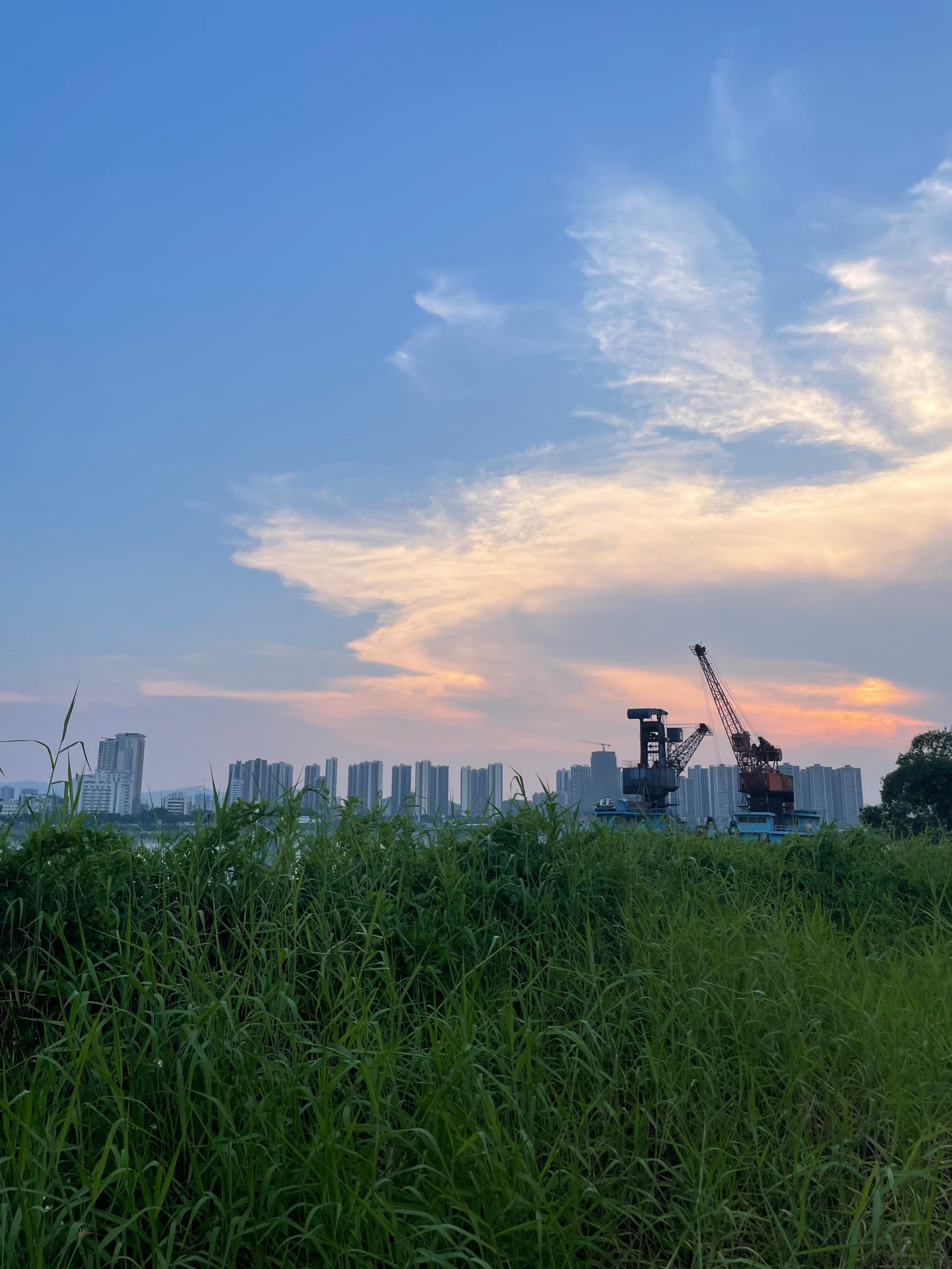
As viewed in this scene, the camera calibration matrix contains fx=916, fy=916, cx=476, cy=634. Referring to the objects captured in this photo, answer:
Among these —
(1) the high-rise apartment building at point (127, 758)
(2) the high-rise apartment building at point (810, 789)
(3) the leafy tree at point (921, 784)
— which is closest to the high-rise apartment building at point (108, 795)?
(1) the high-rise apartment building at point (127, 758)

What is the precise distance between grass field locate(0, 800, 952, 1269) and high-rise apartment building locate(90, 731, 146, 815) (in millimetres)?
1409

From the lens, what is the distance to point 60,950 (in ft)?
13.1

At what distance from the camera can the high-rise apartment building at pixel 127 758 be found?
584 centimetres

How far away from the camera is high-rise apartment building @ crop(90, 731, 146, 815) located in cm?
584

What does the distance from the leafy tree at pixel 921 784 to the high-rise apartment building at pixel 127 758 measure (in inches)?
1013

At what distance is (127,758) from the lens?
7035 millimetres

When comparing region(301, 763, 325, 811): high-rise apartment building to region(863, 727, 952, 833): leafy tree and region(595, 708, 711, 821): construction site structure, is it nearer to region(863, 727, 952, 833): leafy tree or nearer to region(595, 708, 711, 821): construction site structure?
region(863, 727, 952, 833): leafy tree

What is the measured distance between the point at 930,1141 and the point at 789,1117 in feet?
1.67

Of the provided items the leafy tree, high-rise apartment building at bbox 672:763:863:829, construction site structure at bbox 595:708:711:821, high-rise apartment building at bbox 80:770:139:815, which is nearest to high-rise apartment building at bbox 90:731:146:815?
high-rise apartment building at bbox 80:770:139:815

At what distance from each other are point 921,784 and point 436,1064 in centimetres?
3009

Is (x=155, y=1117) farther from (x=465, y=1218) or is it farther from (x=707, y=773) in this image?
(x=707, y=773)

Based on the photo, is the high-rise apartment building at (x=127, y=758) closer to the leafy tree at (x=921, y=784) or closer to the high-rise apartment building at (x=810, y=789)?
the leafy tree at (x=921, y=784)

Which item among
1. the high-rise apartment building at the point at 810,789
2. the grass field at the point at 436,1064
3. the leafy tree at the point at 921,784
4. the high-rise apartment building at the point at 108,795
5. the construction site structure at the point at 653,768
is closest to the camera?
the grass field at the point at 436,1064

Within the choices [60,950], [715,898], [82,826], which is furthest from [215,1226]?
[715,898]
